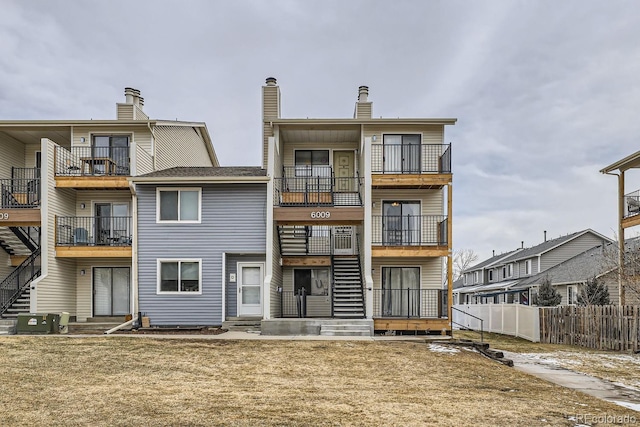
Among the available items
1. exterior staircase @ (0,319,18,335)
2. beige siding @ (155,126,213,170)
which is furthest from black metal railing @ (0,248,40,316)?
beige siding @ (155,126,213,170)

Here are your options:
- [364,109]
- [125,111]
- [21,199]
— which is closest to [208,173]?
[125,111]

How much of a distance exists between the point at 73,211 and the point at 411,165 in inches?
537

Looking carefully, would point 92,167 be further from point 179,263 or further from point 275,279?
point 275,279

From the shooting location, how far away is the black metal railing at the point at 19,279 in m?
19.0

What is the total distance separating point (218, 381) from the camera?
8992 mm

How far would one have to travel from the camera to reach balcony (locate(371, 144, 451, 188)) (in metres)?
18.5

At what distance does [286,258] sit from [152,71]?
13696 millimetres

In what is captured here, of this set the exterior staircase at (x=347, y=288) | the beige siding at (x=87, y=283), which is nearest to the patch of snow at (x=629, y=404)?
the exterior staircase at (x=347, y=288)

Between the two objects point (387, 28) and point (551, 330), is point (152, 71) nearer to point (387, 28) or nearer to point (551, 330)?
point (387, 28)

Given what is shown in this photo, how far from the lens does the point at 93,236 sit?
1969 cm

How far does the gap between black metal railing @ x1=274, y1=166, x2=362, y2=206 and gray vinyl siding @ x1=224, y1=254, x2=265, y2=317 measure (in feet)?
7.66

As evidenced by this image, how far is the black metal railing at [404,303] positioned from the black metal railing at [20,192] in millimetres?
13699

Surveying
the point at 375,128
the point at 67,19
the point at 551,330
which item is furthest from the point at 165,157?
the point at 551,330
